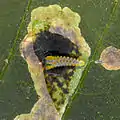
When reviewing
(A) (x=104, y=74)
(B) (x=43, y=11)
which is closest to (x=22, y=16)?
(B) (x=43, y=11)

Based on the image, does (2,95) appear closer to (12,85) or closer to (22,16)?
(12,85)

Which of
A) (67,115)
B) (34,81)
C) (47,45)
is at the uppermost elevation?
(47,45)

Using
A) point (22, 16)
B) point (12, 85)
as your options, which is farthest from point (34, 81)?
point (22, 16)

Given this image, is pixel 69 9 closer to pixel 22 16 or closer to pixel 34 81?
pixel 22 16

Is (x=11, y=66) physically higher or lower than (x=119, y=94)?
higher
